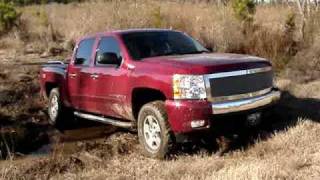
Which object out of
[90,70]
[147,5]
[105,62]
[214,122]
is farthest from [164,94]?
[147,5]

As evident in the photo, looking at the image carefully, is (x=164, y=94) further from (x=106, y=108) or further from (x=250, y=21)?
(x=250, y=21)

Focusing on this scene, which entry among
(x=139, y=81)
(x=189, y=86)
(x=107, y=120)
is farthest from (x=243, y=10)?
(x=189, y=86)

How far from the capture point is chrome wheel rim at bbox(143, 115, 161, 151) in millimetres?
7531

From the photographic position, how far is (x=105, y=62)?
8.52 m

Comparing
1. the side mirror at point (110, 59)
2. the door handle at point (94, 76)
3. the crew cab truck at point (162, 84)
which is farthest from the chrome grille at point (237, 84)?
the door handle at point (94, 76)

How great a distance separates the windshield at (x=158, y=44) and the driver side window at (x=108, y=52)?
190 mm

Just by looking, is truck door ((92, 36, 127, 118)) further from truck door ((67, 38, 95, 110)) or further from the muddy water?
the muddy water

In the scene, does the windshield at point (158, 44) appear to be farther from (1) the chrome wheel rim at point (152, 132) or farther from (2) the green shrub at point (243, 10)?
(2) the green shrub at point (243, 10)

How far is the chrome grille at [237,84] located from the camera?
7.18 metres

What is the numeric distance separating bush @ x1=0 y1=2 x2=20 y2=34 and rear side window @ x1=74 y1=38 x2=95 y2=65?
51.0 feet

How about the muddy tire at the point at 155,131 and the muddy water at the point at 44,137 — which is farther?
the muddy water at the point at 44,137

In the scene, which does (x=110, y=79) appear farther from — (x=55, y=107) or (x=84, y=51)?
(x=55, y=107)

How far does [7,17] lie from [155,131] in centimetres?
1841

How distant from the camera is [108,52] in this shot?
8.70m
